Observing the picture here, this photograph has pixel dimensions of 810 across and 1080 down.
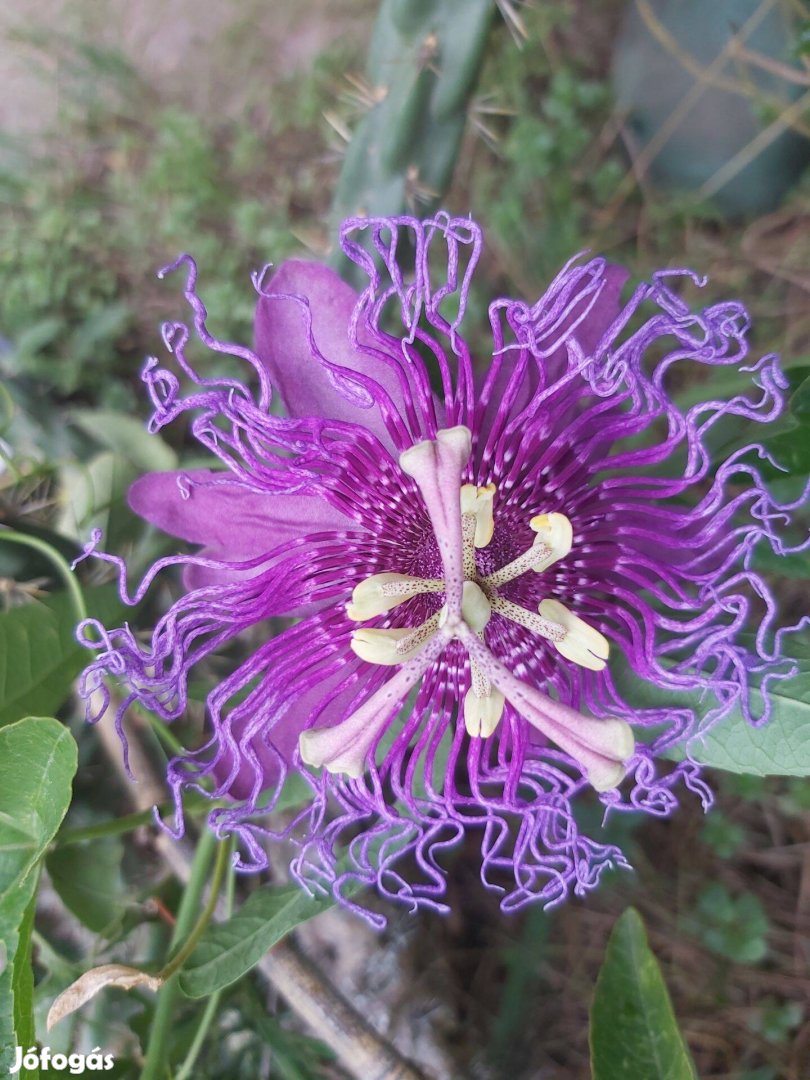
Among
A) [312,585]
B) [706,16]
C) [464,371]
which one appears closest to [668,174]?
[706,16]

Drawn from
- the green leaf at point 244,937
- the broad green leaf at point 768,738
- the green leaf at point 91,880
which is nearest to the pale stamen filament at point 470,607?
the broad green leaf at point 768,738

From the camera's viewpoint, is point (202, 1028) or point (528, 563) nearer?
point (528, 563)

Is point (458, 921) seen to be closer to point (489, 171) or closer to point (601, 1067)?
point (601, 1067)

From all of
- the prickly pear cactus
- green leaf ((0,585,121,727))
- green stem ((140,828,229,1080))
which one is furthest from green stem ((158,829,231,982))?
the prickly pear cactus

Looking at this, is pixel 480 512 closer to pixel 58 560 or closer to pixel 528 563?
pixel 528 563

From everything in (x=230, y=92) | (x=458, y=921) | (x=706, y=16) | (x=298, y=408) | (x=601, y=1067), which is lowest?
(x=458, y=921)

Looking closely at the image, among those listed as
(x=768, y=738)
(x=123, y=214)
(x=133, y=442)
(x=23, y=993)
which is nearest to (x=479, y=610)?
(x=768, y=738)

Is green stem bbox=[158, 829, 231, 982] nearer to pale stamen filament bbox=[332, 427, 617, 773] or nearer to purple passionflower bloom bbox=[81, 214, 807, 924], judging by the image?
purple passionflower bloom bbox=[81, 214, 807, 924]
